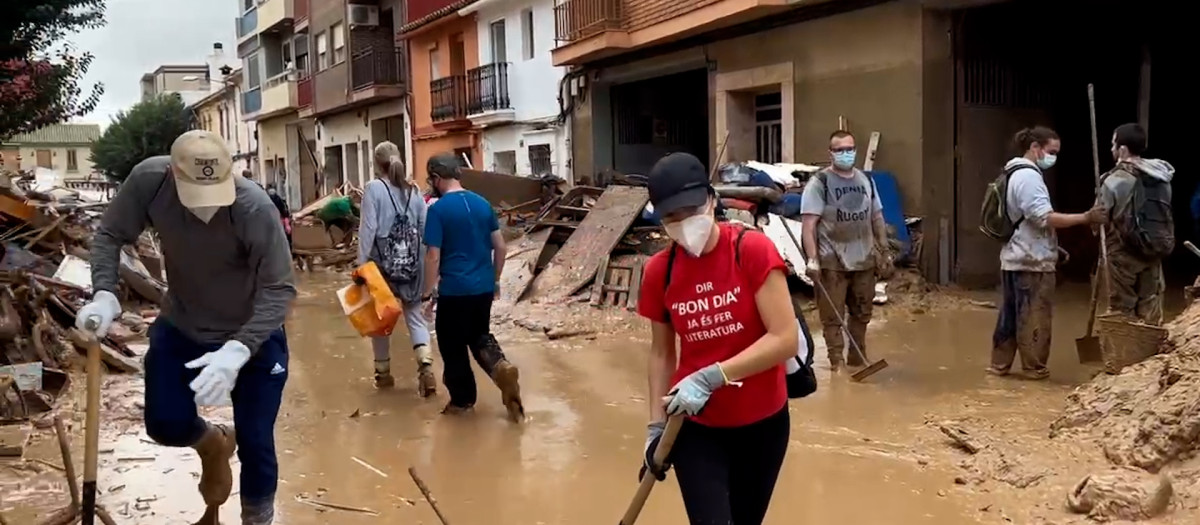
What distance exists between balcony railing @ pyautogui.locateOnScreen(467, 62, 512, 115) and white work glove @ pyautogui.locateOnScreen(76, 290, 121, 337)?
18.4 metres

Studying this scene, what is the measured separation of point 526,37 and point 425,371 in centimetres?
1534

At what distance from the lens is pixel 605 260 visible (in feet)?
37.7

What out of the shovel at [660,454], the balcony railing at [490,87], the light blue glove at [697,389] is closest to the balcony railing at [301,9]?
the balcony railing at [490,87]

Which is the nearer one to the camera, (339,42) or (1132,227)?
(1132,227)

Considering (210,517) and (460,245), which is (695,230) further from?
(460,245)

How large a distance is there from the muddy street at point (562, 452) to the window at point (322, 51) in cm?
2448

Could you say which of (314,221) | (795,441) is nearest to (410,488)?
(795,441)

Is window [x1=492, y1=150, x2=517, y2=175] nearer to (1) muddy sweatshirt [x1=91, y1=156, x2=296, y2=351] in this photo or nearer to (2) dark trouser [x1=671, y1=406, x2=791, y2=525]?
(1) muddy sweatshirt [x1=91, y1=156, x2=296, y2=351]

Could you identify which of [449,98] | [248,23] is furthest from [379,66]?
[248,23]

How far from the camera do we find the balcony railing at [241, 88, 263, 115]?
3838cm

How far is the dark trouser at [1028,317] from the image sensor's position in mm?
6867

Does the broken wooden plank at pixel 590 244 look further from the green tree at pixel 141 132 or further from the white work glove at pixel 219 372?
the green tree at pixel 141 132

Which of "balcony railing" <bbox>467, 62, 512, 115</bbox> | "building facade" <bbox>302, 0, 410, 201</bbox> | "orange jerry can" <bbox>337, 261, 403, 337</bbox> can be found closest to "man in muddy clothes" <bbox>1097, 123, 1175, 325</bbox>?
"orange jerry can" <bbox>337, 261, 403, 337</bbox>

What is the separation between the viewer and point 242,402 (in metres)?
3.94
